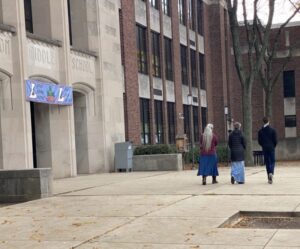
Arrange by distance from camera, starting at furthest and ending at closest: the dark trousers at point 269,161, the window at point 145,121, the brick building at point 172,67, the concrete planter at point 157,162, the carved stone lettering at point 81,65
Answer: the window at point 145,121
the brick building at point 172,67
the concrete planter at point 157,162
the carved stone lettering at point 81,65
the dark trousers at point 269,161

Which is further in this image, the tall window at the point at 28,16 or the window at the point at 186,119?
the window at the point at 186,119

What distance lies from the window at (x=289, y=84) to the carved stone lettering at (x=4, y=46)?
105 ft

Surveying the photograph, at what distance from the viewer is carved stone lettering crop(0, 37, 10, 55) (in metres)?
16.5

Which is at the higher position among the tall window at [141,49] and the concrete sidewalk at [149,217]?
the tall window at [141,49]

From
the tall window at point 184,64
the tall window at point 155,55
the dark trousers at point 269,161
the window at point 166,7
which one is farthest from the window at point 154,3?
the dark trousers at point 269,161

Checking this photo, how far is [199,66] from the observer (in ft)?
129

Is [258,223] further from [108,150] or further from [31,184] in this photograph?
[108,150]

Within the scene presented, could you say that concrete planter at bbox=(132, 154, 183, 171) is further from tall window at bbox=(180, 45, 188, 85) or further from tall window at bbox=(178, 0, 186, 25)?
tall window at bbox=(178, 0, 186, 25)

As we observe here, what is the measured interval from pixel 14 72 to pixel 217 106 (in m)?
26.9

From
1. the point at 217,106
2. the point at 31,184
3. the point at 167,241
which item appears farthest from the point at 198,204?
the point at 217,106

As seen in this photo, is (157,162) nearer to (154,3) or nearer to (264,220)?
(154,3)

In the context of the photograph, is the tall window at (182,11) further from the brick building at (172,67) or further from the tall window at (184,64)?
the tall window at (184,64)

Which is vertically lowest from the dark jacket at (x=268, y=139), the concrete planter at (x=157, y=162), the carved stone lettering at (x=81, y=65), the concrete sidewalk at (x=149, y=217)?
the concrete sidewalk at (x=149, y=217)

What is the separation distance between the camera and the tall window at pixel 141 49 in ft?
94.4
